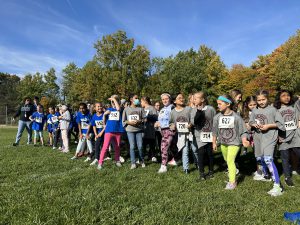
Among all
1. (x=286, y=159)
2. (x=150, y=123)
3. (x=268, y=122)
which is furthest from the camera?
(x=150, y=123)

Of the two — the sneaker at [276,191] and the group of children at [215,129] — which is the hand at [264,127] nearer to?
the group of children at [215,129]

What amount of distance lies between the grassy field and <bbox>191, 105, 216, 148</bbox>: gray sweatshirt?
834mm

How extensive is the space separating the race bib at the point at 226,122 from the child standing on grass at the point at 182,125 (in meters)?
1.07

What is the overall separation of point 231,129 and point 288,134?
54.8 inches

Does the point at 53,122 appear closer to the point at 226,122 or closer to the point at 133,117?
the point at 133,117

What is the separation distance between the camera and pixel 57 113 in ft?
45.9

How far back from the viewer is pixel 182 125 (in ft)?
24.4

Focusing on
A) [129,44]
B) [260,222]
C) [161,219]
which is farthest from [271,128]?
[129,44]

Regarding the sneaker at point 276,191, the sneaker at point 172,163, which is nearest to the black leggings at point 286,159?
the sneaker at point 276,191

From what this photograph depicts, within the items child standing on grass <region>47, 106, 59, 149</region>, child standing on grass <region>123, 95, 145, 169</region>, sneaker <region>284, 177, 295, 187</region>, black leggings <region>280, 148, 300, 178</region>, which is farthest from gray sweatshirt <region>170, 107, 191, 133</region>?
child standing on grass <region>47, 106, 59, 149</region>

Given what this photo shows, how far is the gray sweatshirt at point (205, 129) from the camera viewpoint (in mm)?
6938

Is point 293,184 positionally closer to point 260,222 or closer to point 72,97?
point 260,222

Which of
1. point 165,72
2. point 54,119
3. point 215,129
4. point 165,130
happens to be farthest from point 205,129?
point 165,72

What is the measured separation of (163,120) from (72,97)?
52.5m
